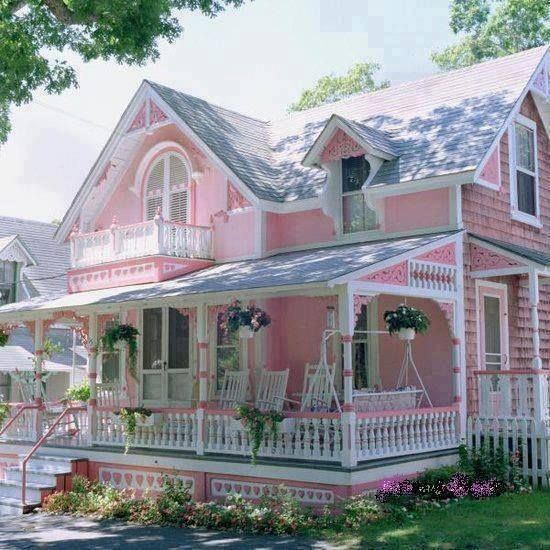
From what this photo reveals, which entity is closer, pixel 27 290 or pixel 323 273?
pixel 323 273

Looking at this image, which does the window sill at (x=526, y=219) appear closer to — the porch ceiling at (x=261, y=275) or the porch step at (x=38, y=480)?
the porch ceiling at (x=261, y=275)

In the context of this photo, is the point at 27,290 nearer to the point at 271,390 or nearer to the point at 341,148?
the point at 271,390

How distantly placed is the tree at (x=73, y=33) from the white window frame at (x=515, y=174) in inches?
237

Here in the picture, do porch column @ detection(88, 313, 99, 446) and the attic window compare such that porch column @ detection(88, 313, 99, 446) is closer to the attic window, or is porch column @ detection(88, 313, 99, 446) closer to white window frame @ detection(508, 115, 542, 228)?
the attic window

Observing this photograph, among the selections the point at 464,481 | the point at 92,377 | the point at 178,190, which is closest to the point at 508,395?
the point at 464,481

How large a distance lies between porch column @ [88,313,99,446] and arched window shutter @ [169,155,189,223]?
3.38 m

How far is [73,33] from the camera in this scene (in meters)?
16.2

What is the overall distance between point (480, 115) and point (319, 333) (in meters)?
5.20

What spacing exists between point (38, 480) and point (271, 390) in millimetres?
4486

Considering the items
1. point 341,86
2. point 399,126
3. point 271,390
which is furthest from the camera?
point 341,86

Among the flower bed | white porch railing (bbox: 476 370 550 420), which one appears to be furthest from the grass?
white porch railing (bbox: 476 370 550 420)

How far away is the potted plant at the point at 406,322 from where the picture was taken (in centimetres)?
1373

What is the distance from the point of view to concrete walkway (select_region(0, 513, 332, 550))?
421 inches

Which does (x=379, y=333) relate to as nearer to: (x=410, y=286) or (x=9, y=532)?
(x=410, y=286)
